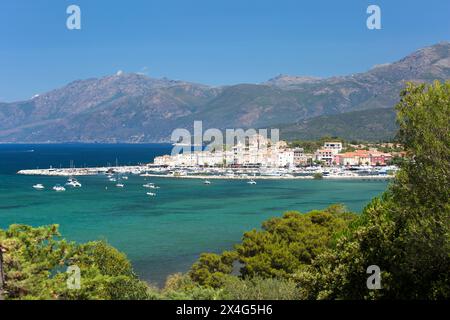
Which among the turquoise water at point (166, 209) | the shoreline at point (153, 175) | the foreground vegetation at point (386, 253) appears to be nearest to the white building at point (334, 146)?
the shoreline at point (153, 175)

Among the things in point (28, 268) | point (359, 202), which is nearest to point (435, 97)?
point (28, 268)

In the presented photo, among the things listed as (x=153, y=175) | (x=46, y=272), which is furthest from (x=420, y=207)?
(x=153, y=175)

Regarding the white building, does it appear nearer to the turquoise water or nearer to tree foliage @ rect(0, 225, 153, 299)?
the turquoise water

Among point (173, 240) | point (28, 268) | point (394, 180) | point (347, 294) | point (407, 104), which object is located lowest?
point (173, 240)

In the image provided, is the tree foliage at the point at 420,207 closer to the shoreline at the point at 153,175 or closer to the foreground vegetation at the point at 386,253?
the foreground vegetation at the point at 386,253

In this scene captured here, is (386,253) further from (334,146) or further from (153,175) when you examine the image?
(334,146)
